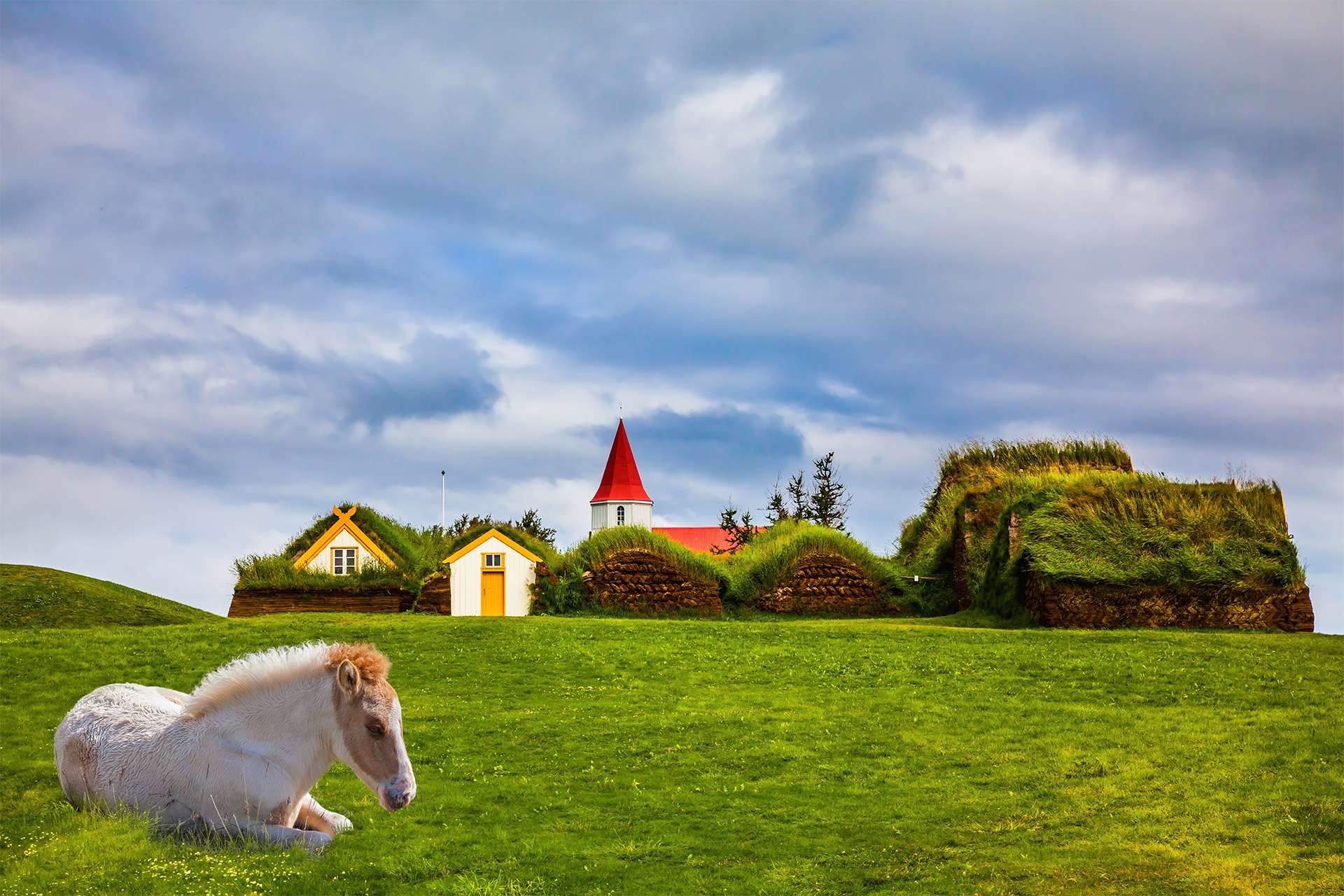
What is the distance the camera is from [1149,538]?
1062 inches

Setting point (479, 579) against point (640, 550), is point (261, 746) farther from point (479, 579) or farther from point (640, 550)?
point (479, 579)

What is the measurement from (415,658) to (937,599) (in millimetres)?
18707

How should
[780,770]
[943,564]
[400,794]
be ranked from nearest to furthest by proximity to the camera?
[400,794], [780,770], [943,564]

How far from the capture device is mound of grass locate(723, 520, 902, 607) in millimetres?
32750

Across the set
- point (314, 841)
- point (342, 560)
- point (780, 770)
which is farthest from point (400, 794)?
point (342, 560)

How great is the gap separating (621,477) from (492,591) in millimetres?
45400

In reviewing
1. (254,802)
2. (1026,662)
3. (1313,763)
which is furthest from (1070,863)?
(1026,662)

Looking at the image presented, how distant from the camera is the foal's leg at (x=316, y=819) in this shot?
32.3 ft

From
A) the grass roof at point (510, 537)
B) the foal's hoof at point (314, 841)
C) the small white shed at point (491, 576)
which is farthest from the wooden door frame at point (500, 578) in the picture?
the foal's hoof at point (314, 841)

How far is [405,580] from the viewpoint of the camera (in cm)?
3816

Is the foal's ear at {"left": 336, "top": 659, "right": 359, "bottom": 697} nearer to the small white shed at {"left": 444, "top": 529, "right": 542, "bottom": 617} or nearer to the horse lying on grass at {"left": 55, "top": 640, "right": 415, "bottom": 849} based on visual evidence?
the horse lying on grass at {"left": 55, "top": 640, "right": 415, "bottom": 849}

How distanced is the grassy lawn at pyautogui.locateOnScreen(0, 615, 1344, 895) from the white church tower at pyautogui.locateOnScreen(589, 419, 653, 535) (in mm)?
58975

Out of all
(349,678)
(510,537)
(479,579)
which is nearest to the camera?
(349,678)

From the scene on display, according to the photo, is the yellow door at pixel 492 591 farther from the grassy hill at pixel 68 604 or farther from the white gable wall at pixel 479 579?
the grassy hill at pixel 68 604
